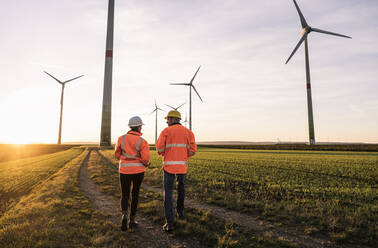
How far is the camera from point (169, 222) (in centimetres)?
666

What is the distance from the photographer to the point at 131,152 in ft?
21.5

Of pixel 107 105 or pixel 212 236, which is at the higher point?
pixel 107 105

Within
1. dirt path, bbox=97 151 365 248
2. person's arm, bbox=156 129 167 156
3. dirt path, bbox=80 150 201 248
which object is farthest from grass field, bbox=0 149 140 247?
dirt path, bbox=97 151 365 248

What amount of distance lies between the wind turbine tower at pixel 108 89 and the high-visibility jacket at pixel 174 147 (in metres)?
57.2

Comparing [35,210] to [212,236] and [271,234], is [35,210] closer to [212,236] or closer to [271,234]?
Answer: [212,236]

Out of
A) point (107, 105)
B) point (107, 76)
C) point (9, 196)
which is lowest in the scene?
point (9, 196)

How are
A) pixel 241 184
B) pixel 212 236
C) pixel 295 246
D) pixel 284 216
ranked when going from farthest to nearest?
pixel 241 184 < pixel 284 216 < pixel 212 236 < pixel 295 246

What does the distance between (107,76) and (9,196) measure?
171ft

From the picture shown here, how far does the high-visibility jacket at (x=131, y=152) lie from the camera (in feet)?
21.5

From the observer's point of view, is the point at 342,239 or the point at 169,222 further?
the point at 169,222

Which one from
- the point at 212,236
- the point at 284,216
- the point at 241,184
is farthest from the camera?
the point at 241,184

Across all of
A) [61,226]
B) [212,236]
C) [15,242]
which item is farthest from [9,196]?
[212,236]

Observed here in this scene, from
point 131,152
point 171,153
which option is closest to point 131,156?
point 131,152

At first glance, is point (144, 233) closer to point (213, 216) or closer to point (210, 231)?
point (210, 231)
